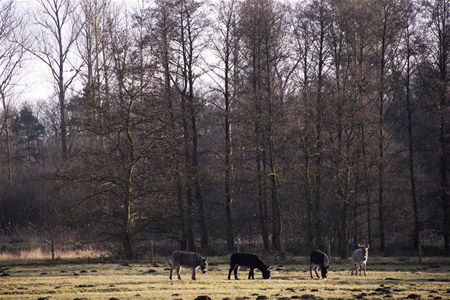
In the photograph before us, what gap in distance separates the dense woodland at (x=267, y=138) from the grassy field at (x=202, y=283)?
6735 millimetres

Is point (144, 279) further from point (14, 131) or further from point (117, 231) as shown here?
point (14, 131)

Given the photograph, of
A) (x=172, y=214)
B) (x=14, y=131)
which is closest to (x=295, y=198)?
(x=172, y=214)

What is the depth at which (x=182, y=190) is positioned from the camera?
4809cm

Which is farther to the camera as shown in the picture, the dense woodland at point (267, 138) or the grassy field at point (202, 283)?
the dense woodland at point (267, 138)

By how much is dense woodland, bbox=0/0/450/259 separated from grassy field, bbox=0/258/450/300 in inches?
265

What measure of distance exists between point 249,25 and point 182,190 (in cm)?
1204

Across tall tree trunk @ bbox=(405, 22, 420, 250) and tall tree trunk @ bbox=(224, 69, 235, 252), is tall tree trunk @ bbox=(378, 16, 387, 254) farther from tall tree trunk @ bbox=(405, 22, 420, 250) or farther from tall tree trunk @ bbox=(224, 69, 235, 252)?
tall tree trunk @ bbox=(224, 69, 235, 252)

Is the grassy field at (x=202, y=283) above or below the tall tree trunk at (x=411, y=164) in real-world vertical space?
below

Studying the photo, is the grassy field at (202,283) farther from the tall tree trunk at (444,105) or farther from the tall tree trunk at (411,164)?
the tall tree trunk at (411,164)

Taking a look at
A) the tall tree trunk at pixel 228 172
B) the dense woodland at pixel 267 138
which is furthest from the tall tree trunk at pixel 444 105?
the tall tree trunk at pixel 228 172

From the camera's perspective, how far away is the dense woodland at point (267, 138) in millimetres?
43094

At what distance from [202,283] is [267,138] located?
1847 centimetres

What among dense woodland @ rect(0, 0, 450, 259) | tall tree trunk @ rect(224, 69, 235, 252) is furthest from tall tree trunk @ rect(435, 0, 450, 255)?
tall tree trunk @ rect(224, 69, 235, 252)

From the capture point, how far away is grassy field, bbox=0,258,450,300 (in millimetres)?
23984
